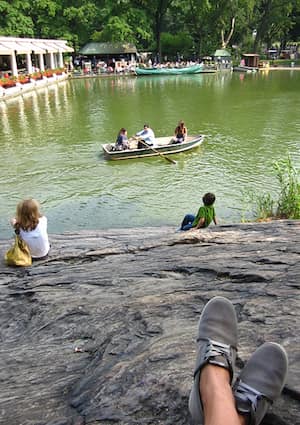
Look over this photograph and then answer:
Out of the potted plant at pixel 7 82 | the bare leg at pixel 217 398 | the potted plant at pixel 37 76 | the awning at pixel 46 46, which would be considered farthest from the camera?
the awning at pixel 46 46

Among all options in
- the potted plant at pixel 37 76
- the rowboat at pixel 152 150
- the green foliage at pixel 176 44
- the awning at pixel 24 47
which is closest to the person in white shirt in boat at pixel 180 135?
the rowboat at pixel 152 150

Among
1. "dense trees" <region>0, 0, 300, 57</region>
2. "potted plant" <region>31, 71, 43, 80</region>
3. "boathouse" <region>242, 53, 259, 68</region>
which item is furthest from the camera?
"boathouse" <region>242, 53, 259, 68</region>

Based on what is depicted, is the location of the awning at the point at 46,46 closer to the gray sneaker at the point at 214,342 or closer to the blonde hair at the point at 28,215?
the blonde hair at the point at 28,215

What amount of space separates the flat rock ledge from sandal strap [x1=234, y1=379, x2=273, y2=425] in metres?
0.18

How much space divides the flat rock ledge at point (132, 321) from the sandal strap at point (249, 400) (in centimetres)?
18

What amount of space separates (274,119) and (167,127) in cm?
613

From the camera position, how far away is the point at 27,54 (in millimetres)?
39312

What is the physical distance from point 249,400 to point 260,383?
0.43 feet

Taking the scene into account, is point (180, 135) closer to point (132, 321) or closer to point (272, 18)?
point (132, 321)

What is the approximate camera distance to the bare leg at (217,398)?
6.39 ft

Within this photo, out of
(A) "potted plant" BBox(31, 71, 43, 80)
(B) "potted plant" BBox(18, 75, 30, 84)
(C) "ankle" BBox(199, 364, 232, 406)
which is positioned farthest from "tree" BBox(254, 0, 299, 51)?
(C) "ankle" BBox(199, 364, 232, 406)

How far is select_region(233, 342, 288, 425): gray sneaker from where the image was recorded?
6.81ft

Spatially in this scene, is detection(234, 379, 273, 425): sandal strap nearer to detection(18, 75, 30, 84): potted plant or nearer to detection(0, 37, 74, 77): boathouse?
detection(0, 37, 74, 77): boathouse

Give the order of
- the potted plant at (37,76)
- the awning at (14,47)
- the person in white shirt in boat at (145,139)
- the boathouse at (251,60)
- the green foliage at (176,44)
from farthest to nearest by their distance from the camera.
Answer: the green foliage at (176,44), the boathouse at (251,60), the potted plant at (37,76), the awning at (14,47), the person in white shirt in boat at (145,139)
